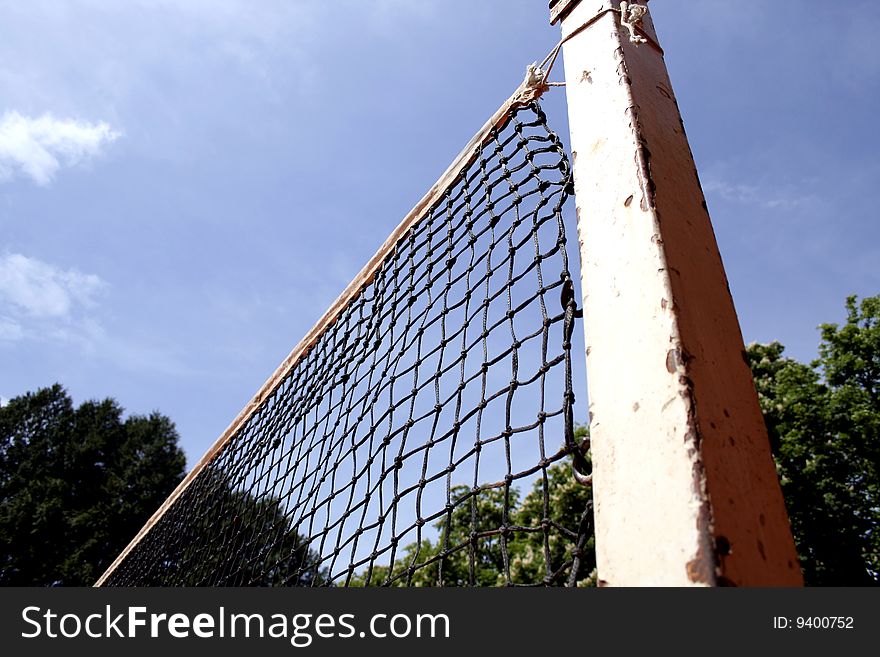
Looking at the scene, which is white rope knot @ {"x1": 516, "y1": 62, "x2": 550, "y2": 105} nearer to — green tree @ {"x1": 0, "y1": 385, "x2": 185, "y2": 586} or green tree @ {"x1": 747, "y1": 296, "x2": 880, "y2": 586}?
green tree @ {"x1": 747, "y1": 296, "x2": 880, "y2": 586}

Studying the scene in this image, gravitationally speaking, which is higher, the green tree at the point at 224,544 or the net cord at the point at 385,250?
the net cord at the point at 385,250

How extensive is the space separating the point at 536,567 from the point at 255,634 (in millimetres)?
12055

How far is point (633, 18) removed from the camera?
1509mm

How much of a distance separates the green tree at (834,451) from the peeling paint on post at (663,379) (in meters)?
14.0

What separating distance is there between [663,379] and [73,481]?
90.4ft

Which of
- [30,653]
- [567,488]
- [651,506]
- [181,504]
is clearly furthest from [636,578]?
[567,488]

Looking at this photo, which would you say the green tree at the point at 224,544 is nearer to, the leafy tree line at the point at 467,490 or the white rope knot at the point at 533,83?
the leafy tree line at the point at 467,490

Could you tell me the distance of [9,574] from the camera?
19594 mm

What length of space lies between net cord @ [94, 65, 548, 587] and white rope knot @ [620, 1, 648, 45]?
16.9 inches

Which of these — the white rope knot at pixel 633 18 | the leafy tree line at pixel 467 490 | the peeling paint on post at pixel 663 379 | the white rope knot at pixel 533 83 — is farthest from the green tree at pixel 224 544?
the white rope knot at pixel 633 18

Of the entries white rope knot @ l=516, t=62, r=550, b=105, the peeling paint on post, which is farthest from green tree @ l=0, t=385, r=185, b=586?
the peeling paint on post

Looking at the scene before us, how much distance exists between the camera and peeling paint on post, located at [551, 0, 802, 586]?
747 mm

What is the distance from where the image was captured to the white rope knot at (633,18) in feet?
4.89

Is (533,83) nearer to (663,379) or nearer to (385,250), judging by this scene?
(385,250)
